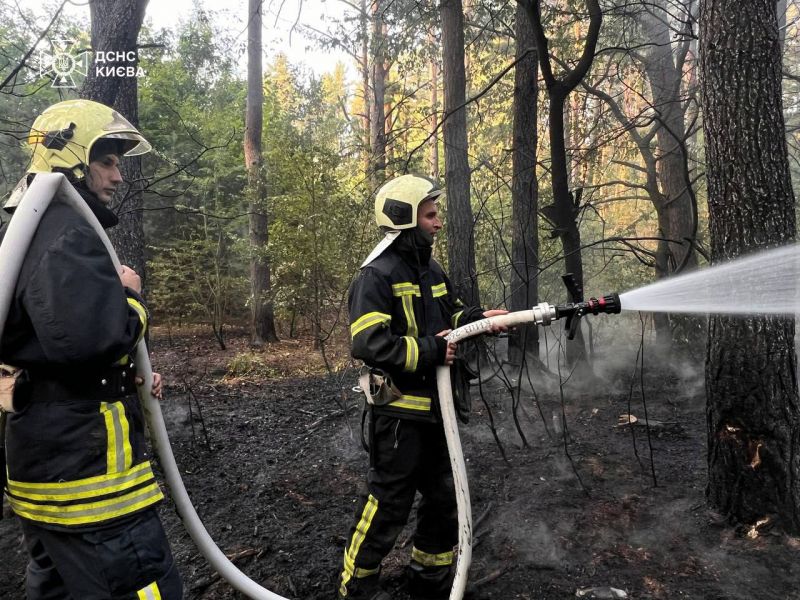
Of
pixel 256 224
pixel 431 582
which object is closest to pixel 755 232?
pixel 431 582

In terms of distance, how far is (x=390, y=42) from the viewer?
9961 millimetres

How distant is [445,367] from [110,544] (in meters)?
1.63

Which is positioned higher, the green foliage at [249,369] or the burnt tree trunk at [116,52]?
the burnt tree trunk at [116,52]

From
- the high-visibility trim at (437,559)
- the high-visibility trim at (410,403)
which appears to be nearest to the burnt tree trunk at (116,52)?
the high-visibility trim at (410,403)

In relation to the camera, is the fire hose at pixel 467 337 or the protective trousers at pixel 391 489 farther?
the protective trousers at pixel 391 489

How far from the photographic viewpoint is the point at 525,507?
151 inches

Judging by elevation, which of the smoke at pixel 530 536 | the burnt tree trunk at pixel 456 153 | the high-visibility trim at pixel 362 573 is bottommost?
the smoke at pixel 530 536

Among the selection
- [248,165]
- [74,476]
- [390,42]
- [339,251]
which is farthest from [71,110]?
[248,165]

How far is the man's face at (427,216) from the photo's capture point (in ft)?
9.52

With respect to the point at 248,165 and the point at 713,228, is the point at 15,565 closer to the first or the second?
the point at 713,228

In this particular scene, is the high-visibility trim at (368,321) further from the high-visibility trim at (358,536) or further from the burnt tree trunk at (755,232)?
the burnt tree trunk at (755,232)

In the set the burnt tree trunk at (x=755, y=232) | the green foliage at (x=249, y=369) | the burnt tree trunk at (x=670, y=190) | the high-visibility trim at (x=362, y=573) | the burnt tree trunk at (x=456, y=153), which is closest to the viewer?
the high-visibility trim at (x=362, y=573)

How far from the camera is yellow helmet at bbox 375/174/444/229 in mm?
2865

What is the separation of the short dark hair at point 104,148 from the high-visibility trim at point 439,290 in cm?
170
